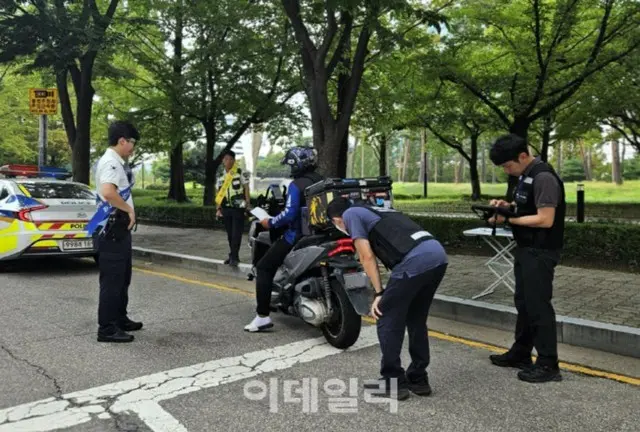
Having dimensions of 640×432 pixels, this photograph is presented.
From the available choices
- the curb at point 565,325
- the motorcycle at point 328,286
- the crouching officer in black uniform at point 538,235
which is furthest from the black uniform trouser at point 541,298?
the motorcycle at point 328,286

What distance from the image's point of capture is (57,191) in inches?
360

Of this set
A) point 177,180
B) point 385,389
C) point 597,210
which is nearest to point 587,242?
point 385,389

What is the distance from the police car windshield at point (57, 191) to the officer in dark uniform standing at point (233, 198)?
2279 mm

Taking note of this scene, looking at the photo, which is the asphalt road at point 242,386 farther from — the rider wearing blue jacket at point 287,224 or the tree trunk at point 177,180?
the tree trunk at point 177,180

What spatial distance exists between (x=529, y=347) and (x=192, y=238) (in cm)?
1005

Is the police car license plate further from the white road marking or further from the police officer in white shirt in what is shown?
the white road marking

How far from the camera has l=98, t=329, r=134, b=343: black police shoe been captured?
5191 millimetres

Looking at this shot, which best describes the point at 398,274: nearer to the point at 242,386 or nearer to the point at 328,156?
the point at 242,386

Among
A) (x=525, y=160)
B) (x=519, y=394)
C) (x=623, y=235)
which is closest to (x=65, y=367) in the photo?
(x=519, y=394)

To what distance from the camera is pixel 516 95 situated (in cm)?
1425

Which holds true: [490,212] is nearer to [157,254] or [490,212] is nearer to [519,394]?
[519,394]

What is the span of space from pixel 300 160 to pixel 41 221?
17.1ft

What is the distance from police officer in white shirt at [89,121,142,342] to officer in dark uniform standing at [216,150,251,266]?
135 inches

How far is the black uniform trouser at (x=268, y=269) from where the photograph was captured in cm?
541
